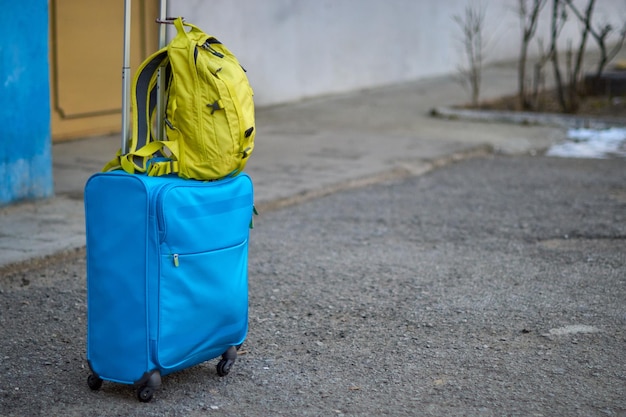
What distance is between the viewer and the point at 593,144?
31.7 ft

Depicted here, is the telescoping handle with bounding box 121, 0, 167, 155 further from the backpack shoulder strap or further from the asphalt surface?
the asphalt surface

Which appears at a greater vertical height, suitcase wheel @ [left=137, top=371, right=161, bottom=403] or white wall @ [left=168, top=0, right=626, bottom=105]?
white wall @ [left=168, top=0, right=626, bottom=105]

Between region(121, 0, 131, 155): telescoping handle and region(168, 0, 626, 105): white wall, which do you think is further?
region(168, 0, 626, 105): white wall

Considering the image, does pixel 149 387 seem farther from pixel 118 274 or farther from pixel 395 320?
pixel 395 320

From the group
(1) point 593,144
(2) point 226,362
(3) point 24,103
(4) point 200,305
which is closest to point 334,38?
(1) point 593,144

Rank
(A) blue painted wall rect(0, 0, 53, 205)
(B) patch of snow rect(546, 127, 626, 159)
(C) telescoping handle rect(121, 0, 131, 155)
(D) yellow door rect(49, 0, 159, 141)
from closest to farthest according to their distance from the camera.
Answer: (C) telescoping handle rect(121, 0, 131, 155)
(A) blue painted wall rect(0, 0, 53, 205)
(D) yellow door rect(49, 0, 159, 141)
(B) patch of snow rect(546, 127, 626, 159)

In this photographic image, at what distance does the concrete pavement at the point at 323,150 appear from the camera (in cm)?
576

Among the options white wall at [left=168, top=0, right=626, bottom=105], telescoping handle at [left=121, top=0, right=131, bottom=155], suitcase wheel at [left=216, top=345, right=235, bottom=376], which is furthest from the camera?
white wall at [left=168, top=0, right=626, bottom=105]

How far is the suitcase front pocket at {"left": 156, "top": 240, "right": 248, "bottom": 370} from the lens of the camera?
3273 millimetres

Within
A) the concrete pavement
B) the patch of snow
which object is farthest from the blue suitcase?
the patch of snow

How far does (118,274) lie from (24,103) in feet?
10.6

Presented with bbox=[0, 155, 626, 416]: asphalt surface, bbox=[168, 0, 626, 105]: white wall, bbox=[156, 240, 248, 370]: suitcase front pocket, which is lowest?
bbox=[0, 155, 626, 416]: asphalt surface

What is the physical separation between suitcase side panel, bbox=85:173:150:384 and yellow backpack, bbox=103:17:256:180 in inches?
5.0

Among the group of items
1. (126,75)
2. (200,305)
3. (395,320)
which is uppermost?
(126,75)
